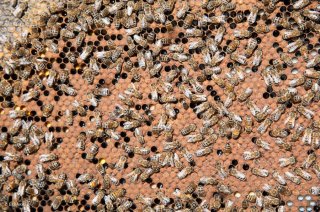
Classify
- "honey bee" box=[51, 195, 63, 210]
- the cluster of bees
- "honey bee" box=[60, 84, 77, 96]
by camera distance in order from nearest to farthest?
the cluster of bees → "honey bee" box=[60, 84, 77, 96] → "honey bee" box=[51, 195, 63, 210]

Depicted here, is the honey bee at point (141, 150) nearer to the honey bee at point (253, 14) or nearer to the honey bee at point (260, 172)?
the honey bee at point (260, 172)

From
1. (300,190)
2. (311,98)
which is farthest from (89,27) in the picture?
(300,190)

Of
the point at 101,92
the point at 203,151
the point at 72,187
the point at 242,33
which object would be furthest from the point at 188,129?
the point at 72,187

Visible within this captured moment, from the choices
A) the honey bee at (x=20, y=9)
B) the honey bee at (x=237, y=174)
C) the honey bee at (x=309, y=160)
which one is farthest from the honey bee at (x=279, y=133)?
the honey bee at (x=20, y=9)

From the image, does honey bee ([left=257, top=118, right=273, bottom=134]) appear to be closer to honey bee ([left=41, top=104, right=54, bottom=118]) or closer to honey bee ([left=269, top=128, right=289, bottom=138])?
honey bee ([left=269, top=128, right=289, bottom=138])

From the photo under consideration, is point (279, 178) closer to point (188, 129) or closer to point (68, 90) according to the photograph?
point (188, 129)

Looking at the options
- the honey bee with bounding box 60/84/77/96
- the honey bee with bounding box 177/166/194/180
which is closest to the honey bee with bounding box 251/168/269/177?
the honey bee with bounding box 177/166/194/180

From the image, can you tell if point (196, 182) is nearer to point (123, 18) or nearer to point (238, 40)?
point (238, 40)
